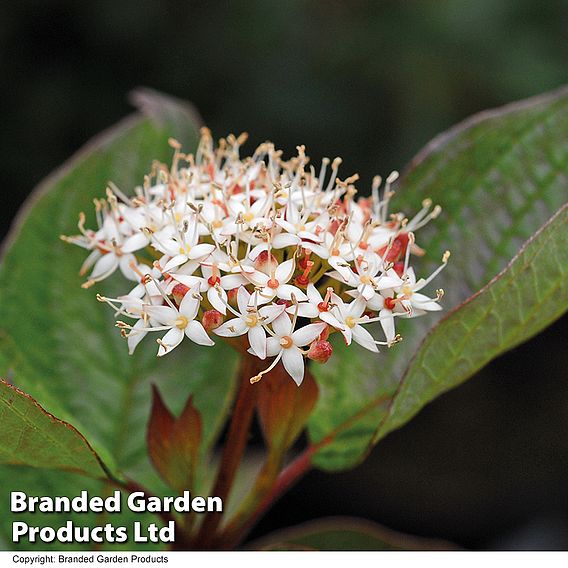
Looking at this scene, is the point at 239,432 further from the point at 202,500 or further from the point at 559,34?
the point at 559,34

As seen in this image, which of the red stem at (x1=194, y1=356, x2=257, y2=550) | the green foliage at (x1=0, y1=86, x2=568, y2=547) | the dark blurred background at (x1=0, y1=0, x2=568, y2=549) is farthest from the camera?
the dark blurred background at (x1=0, y1=0, x2=568, y2=549)

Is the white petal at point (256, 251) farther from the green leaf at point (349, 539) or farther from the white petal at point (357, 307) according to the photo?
the green leaf at point (349, 539)

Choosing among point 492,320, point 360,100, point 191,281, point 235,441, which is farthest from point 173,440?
point 360,100

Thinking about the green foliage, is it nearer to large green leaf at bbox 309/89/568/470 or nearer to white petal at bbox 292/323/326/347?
large green leaf at bbox 309/89/568/470

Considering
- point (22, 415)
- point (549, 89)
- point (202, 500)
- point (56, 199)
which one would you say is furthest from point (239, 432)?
point (549, 89)

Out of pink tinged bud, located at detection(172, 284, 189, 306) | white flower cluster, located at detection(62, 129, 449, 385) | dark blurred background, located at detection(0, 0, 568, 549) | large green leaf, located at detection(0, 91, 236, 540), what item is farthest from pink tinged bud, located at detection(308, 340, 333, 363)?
dark blurred background, located at detection(0, 0, 568, 549)

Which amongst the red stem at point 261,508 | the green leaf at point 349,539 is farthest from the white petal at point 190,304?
the green leaf at point 349,539

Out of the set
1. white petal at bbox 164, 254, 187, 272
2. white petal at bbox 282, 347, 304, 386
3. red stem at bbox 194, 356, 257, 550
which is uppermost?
white petal at bbox 164, 254, 187, 272
